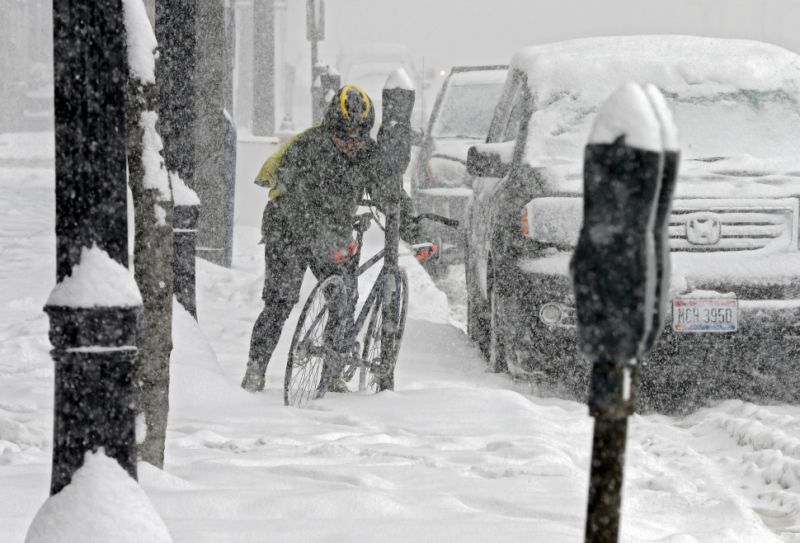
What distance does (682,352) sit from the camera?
6645 millimetres

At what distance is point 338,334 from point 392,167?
2.85 feet

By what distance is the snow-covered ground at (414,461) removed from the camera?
12.4ft

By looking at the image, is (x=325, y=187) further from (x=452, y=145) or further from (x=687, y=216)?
(x=452, y=145)

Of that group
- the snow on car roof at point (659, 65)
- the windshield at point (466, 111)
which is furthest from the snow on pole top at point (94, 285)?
the windshield at point (466, 111)

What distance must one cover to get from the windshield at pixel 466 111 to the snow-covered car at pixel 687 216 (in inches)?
248

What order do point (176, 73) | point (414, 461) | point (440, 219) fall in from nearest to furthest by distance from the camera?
point (414, 461) → point (176, 73) → point (440, 219)

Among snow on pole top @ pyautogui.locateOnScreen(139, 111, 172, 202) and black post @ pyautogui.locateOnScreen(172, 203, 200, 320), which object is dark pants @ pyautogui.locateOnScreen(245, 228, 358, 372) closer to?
black post @ pyautogui.locateOnScreen(172, 203, 200, 320)

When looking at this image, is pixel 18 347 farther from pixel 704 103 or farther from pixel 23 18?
pixel 23 18

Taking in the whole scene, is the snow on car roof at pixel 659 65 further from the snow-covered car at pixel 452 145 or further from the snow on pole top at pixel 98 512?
the snow on pole top at pixel 98 512

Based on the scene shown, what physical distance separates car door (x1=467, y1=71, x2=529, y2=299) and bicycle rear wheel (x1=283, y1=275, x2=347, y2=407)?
1.11 m

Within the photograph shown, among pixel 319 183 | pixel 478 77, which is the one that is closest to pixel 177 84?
pixel 319 183

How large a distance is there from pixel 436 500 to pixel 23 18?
33.0 m

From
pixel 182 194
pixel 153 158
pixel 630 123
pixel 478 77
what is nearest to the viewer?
pixel 630 123

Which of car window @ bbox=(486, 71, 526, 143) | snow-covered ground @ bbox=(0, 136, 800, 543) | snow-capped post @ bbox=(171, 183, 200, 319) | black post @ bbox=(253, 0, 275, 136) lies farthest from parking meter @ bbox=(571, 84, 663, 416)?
black post @ bbox=(253, 0, 275, 136)
